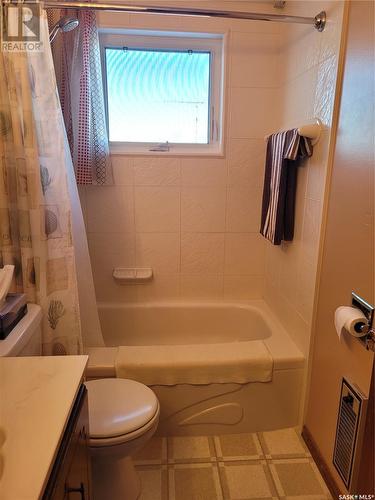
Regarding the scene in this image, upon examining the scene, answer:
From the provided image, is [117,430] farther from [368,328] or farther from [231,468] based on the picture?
[368,328]

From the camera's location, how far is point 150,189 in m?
2.27

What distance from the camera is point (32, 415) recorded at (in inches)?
32.1

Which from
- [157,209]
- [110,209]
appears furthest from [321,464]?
[110,209]

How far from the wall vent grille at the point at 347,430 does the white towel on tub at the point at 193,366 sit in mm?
430

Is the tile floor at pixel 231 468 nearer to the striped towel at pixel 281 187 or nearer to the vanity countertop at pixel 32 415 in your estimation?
the vanity countertop at pixel 32 415

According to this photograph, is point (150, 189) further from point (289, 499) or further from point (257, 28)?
point (289, 499)

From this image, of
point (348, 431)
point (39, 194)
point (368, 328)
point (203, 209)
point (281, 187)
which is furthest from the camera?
point (203, 209)

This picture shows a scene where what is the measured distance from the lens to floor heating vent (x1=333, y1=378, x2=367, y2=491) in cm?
124

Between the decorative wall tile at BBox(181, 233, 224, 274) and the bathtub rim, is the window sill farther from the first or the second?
the bathtub rim

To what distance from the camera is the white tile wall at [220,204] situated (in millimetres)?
2035

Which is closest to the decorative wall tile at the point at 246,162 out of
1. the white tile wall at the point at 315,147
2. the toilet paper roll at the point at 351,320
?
the white tile wall at the point at 315,147

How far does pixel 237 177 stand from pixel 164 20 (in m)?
1.01

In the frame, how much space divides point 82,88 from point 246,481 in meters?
2.13

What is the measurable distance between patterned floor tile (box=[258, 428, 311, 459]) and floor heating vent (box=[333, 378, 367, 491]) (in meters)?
0.31
